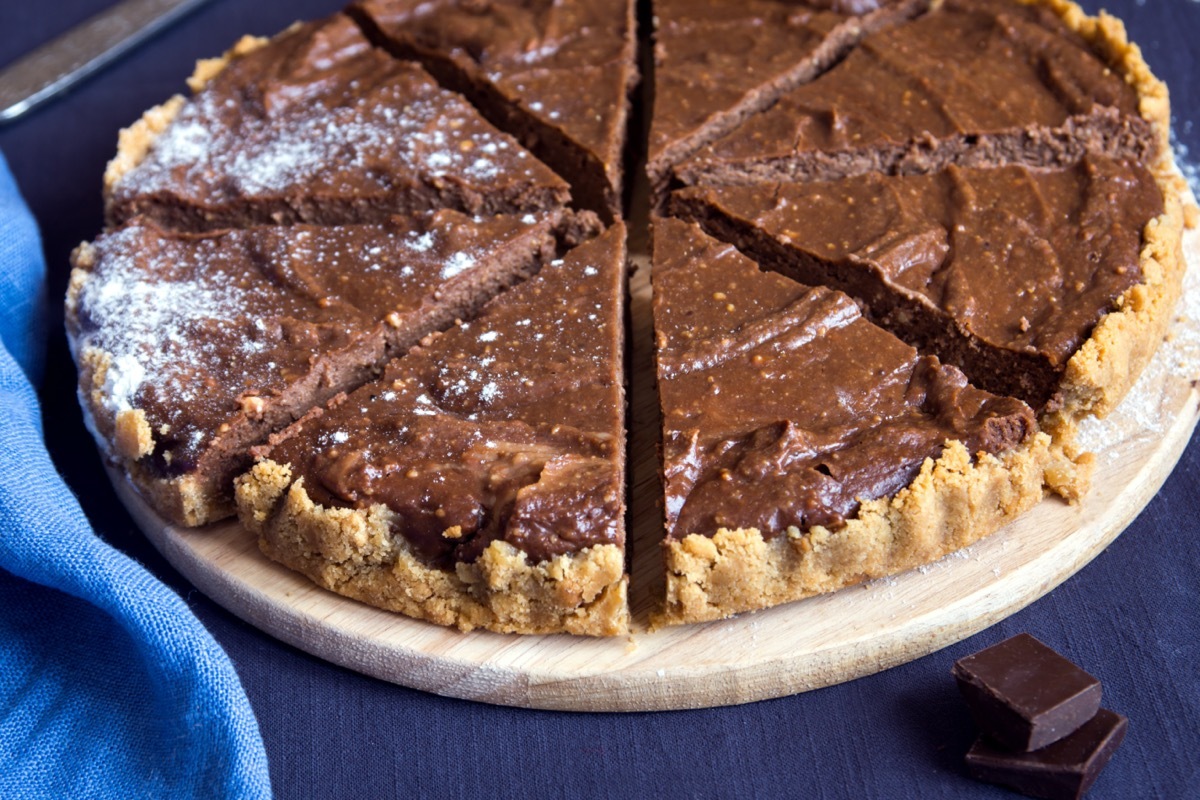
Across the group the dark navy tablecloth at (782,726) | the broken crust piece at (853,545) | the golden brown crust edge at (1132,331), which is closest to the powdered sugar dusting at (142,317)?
the dark navy tablecloth at (782,726)

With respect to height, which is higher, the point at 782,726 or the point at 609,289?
the point at 609,289

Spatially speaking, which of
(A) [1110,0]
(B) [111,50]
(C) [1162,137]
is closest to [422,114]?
(B) [111,50]

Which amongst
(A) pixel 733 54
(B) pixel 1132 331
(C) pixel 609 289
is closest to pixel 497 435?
(C) pixel 609 289

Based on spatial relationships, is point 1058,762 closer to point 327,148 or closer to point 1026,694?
point 1026,694

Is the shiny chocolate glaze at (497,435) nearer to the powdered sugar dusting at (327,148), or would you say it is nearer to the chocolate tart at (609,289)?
the chocolate tart at (609,289)

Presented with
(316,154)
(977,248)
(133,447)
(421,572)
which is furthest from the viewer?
(316,154)

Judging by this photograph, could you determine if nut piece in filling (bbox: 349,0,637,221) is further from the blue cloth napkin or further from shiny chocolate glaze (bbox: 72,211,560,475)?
the blue cloth napkin
